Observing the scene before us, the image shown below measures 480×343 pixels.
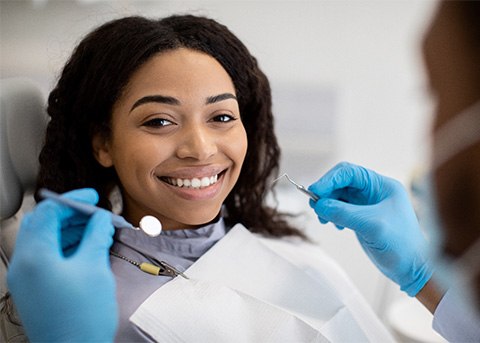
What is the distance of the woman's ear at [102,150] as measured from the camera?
135cm

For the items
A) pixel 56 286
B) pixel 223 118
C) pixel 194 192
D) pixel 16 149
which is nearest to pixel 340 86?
pixel 223 118

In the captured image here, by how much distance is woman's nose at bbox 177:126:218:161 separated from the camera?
47.4 inches

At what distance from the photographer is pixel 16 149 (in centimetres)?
136

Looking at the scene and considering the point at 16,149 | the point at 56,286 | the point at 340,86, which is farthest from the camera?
the point at 340,86

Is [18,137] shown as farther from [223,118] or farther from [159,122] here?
[223,118]

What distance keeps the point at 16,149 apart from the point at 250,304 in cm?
66

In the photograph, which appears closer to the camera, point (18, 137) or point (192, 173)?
point (192, 173)

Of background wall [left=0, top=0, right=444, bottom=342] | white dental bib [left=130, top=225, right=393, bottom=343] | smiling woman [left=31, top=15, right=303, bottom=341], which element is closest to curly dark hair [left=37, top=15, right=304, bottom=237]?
smiling woman [left=31, top=15, right=303, bottom=341]

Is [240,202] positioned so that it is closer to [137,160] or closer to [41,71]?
[137,160]

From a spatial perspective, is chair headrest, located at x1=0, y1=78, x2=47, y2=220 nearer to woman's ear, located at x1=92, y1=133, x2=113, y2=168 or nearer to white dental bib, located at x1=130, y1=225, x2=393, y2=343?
woman's ear, located at x1=92, y1=133, x2=113, y2=168

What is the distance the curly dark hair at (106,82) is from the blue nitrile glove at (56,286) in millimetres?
467

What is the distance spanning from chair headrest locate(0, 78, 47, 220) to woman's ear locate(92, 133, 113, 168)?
0.16 m

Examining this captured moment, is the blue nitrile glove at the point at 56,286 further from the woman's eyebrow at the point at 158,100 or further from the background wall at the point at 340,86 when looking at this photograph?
the background wall at the point at 340,86

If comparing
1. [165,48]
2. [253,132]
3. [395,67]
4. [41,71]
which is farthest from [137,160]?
[395,67]
